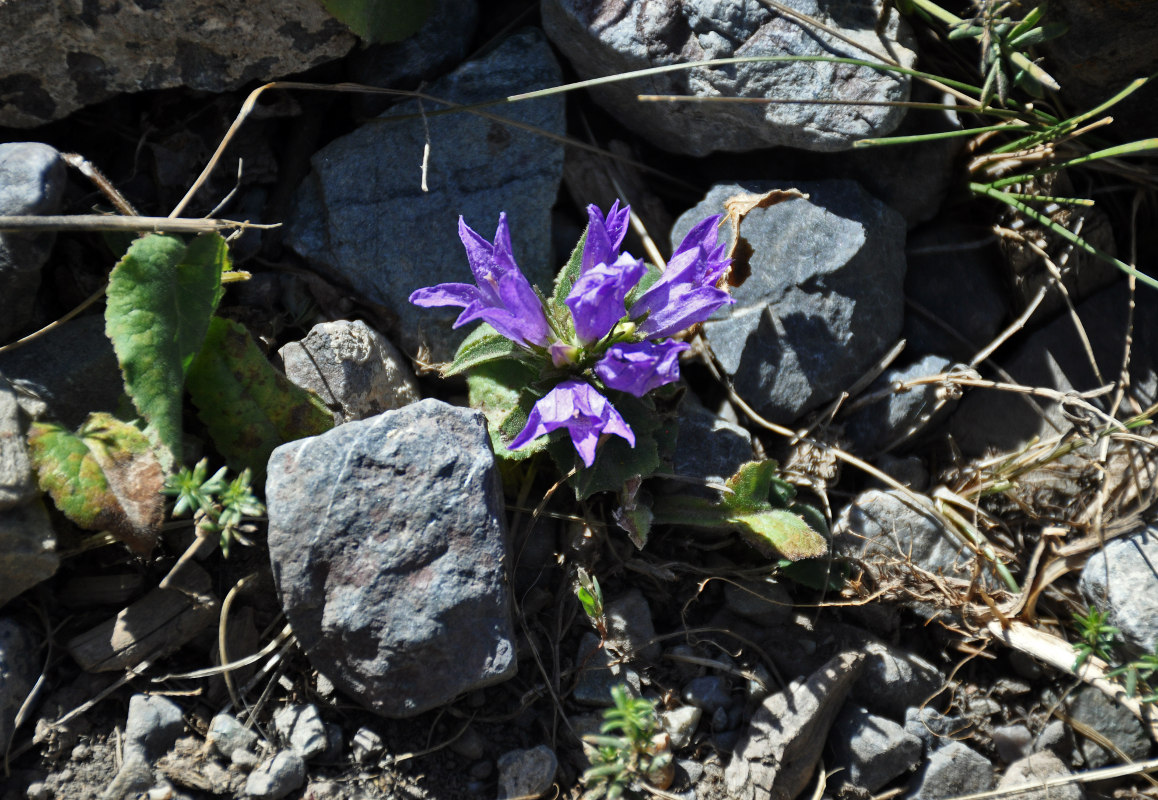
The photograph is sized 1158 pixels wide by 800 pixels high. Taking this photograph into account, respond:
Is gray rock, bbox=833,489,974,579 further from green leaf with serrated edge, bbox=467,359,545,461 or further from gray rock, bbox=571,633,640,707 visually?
green leaf with serrated edge, bbox=467,359,545,461

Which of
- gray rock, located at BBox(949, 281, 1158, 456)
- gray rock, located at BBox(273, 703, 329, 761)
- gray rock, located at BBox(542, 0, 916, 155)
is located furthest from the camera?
gray rock, located at BBox(949, 281, 1158, 456)

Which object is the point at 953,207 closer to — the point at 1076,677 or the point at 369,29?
the point at 1076,677

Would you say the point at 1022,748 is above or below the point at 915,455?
below

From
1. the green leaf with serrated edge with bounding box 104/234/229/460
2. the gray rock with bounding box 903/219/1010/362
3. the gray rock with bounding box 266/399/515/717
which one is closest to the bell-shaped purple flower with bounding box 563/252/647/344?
the gray rock with bounding box 266/399/515/717

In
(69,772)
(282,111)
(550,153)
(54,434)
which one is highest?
(282,111)

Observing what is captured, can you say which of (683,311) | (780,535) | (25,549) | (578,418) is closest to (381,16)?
(683,311)

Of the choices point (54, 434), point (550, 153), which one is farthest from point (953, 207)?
point (54, 434)

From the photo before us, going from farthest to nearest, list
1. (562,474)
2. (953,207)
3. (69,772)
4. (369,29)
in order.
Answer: (953,207) < (369,29) < (562,474) < (69,772)
